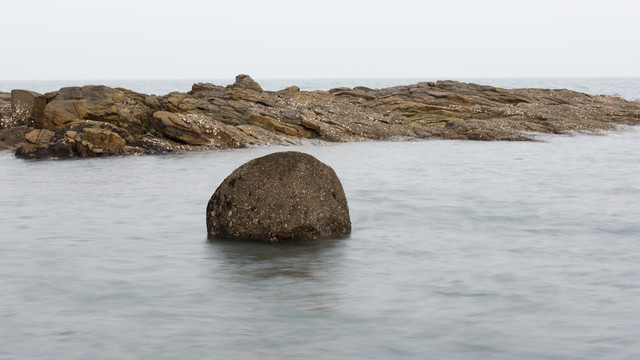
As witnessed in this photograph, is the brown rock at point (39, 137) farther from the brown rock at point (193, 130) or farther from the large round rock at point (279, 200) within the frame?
the large round rock at point (279, 200)

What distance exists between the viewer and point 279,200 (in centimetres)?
1006

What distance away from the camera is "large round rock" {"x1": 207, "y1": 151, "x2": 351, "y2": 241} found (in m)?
10.1

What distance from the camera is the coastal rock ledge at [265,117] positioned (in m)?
23.4

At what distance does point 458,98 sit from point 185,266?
91.2ft

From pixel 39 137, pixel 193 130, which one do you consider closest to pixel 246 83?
pixel 193 130

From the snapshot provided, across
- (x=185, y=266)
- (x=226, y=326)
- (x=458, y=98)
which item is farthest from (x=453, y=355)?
(x=458, y=98)

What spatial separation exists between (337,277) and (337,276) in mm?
40

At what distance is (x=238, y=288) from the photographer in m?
8.38

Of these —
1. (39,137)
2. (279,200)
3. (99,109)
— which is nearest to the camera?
(279,200)

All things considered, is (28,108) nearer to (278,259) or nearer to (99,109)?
(99,109)

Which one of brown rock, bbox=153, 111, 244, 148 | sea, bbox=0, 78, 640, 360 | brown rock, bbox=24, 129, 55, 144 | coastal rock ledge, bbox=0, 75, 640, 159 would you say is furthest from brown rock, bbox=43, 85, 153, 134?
sea, bbox=0, 78, 640, 360

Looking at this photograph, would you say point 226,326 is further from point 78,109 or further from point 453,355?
point 78,109

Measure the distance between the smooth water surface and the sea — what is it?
0.10 ft

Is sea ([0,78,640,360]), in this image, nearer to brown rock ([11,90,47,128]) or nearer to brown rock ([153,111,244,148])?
brown rock ([153,111,244,148])
